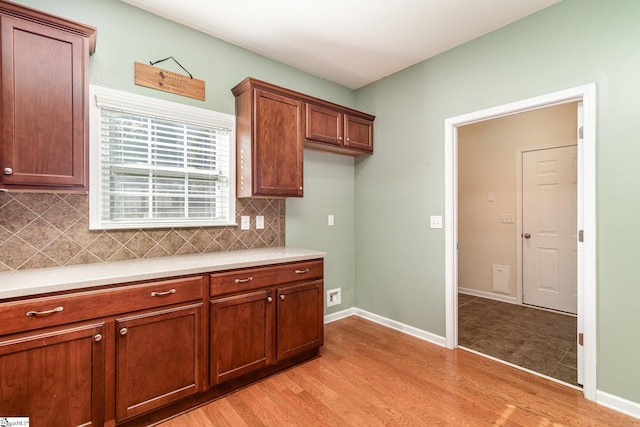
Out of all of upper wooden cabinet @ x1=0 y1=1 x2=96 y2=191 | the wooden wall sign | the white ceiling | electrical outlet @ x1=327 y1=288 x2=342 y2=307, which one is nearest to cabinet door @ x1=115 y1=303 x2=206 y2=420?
upper wooden cabinet @ x1=0 y1=1 x2=96 y2=191

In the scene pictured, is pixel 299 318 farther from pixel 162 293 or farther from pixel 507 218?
pixel 507 218

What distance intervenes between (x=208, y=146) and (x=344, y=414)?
2.27m

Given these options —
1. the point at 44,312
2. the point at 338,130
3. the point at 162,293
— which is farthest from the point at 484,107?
the point at 44,312

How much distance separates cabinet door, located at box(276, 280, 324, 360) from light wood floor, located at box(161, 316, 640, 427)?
19 centimetres

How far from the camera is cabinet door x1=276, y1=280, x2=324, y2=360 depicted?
7.86ft

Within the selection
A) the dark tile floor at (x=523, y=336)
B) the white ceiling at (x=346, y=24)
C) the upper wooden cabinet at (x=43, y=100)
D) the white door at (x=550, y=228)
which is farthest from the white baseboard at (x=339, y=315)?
the white ceiling at (x=346, y=24)

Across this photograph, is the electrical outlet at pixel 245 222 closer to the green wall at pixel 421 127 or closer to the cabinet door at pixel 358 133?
the green wall at pixel 421 127

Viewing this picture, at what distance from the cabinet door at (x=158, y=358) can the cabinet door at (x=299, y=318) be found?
0.62m

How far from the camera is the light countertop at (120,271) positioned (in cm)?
151

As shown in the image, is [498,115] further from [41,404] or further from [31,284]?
[41,404]

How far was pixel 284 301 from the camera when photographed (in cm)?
241

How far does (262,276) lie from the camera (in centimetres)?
228

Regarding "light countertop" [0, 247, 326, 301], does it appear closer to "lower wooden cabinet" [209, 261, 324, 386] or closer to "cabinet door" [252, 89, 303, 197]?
"lower wooden cabinet" [209, 261, 324, 386]

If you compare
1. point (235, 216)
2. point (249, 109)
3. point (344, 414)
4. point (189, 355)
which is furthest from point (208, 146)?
point (344, 414)
